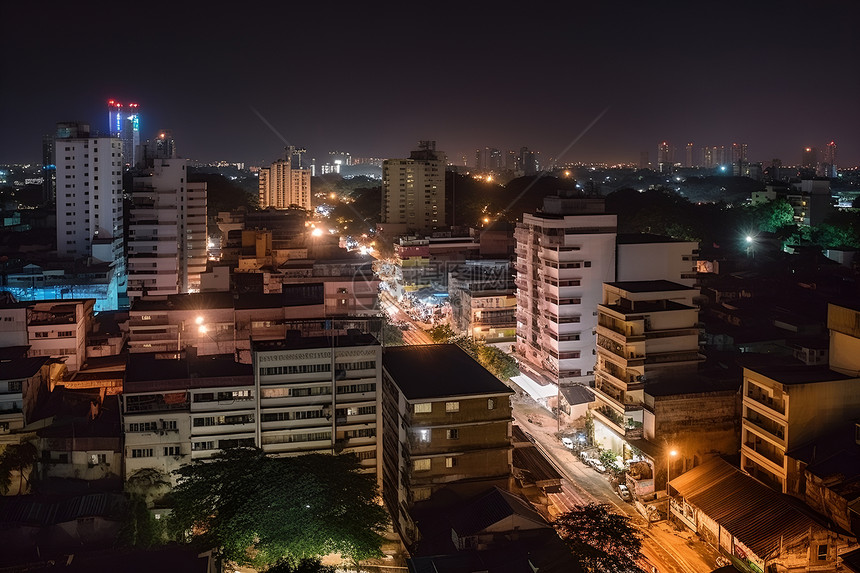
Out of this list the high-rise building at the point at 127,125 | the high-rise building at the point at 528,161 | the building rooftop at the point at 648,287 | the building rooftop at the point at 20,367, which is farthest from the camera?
the high-rise building at the point at 528,161

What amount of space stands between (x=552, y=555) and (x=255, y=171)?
111006mm

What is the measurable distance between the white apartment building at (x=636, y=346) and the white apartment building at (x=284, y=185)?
45529 millimetres

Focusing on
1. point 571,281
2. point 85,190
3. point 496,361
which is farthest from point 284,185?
point 571,281

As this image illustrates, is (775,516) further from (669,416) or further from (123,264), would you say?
(123,264)

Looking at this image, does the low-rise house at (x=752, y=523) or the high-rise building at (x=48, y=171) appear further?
the high-rise building at (x=48, y=171)

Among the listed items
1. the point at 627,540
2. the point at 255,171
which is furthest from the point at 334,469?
the point at 255,171

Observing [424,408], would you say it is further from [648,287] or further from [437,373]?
[648,287]

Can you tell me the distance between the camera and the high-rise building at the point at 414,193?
43.7m

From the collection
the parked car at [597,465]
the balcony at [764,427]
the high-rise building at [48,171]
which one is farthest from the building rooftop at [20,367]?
the high-rise building at [48,171]

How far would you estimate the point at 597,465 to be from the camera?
1431 centimetres

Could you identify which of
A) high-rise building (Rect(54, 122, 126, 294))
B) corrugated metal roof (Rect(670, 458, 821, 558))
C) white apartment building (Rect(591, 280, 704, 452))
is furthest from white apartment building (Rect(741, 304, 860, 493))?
high-rise building (Rect(54, 122, 126, 294))

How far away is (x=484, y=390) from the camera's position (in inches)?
481

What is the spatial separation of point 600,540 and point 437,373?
4272 millimetres

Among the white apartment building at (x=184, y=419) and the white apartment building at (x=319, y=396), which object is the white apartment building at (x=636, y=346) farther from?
the white apartment building at (x=184, y=419)
